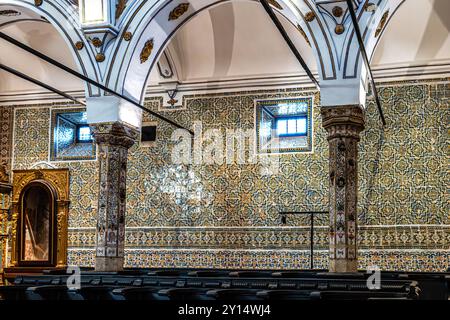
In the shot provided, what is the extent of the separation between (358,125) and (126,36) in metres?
4.90

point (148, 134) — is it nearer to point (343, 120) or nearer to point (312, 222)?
point (312, 222)

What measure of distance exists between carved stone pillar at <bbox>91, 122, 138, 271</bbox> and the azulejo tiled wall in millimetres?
3467

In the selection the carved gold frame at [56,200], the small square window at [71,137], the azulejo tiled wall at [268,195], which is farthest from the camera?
the small square window at [71,137]

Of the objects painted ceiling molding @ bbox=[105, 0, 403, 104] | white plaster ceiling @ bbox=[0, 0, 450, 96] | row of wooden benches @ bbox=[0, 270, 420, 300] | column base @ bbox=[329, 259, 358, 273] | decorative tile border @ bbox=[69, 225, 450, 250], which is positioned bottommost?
row of wooden benches @ bbox=[0, 270, 420, 300]

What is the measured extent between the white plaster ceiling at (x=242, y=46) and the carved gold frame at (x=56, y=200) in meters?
2.28

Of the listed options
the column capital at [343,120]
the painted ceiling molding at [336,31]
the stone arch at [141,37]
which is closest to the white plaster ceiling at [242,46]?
the stone arch at [141,37]

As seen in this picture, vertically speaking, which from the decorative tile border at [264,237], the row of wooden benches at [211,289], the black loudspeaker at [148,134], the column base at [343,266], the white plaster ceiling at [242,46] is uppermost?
the white plaster ceiling at [242,46]

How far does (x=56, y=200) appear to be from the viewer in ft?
60.8

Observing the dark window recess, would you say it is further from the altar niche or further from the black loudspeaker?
the black loudspeaker

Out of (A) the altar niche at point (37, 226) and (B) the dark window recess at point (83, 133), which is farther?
(B) the dark window recess at point (83, 133)

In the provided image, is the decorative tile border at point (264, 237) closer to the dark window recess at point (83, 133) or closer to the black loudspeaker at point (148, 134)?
the black loudspeaker at point (148, 134)

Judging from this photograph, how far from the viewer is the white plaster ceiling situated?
16078 millimetres

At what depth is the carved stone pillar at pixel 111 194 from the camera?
549 inches

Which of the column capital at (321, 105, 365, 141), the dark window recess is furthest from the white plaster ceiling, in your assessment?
the column capital at (321, 105, 365, 141)
